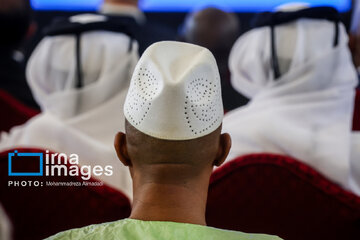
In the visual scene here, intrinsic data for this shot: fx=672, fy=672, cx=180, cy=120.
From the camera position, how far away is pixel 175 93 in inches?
36.7

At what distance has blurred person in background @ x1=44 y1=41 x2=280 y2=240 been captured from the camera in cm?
94

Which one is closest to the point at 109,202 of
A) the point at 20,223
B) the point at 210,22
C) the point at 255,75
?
the point at 20,223

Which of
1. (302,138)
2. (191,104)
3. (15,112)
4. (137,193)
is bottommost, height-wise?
(15,112)

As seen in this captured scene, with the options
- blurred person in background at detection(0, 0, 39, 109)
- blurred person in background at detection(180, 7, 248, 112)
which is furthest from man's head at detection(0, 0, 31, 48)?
blurred person in background at detection(180, 7, 248, 112)

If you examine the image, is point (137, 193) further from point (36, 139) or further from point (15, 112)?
point (15, 112)

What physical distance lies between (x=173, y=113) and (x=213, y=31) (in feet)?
5.05

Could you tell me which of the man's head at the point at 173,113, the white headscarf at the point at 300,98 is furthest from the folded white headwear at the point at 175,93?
the white headscarf at the point at 300,98

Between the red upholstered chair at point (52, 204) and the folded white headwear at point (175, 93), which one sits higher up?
the folded white headwear at point (175, 93)

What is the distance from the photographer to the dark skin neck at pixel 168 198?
3.10ft

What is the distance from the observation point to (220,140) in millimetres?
1020

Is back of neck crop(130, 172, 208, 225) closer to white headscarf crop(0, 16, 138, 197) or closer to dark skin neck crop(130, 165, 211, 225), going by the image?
dark skin neck crop(130, 165, 211, 225)

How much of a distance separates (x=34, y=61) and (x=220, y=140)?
0.92 meters

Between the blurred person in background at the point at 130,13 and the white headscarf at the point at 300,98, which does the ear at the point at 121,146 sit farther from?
the blurred person in background at the point at 130,13

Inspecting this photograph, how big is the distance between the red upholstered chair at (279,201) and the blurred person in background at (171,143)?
0.37 meters
